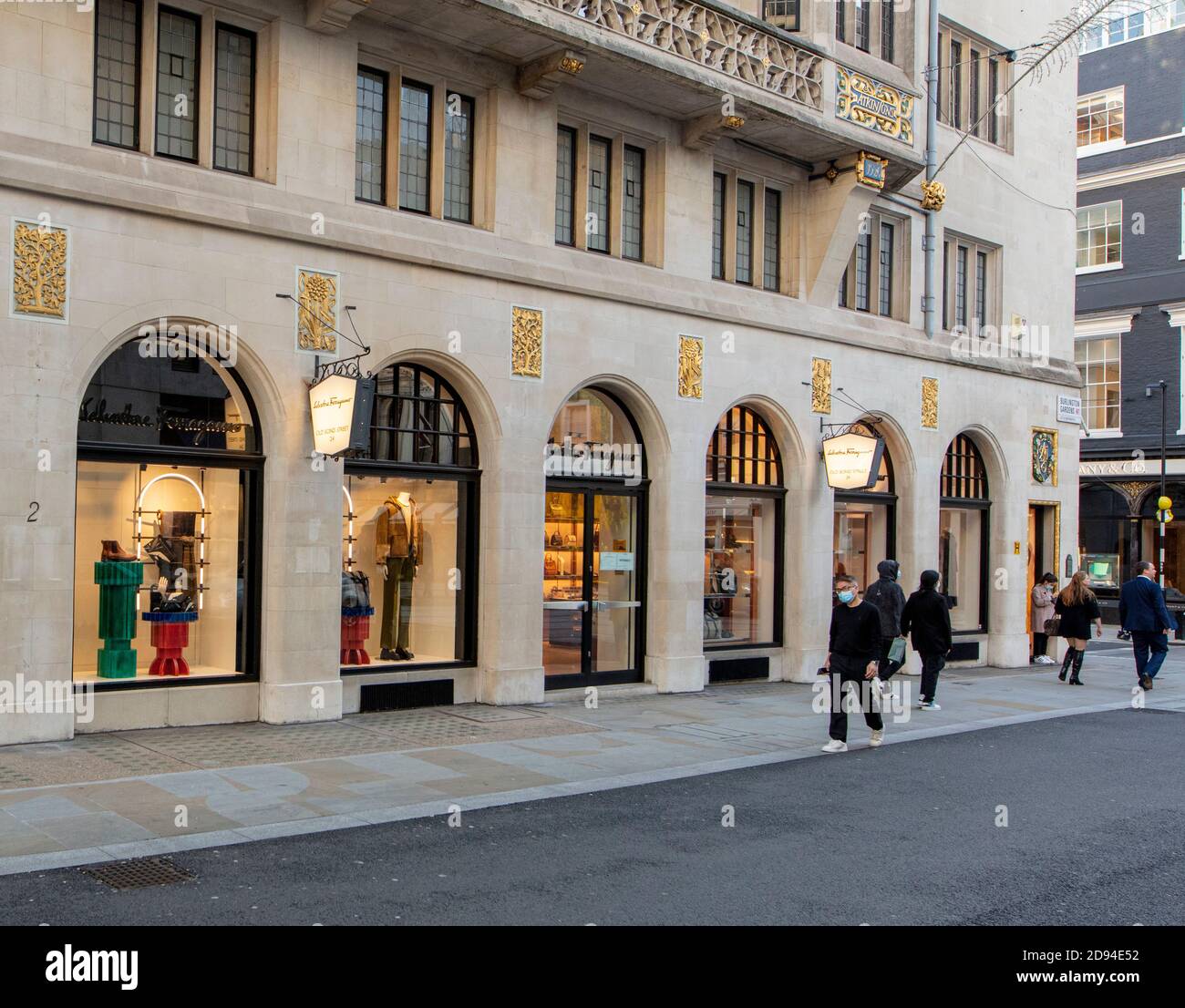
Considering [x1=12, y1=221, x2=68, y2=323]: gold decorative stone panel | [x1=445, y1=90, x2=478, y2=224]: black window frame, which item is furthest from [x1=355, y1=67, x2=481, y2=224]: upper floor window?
[x1=12, y1=221, x2=68, y2=323]: gold decorative stone panel

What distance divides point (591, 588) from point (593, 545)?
0.57 metres

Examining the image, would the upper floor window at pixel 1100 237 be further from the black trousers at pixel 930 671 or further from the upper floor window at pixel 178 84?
the upper floor window at pixel 178 84

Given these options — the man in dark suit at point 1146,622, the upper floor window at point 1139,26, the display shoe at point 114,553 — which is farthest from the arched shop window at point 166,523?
the upper floor window at point 1139,26

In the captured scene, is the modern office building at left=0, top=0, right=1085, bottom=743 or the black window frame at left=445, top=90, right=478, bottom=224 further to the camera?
the black window frame at left=445, top=90, right=478, bottom=224

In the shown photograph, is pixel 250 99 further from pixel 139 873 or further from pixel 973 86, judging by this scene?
pixel 973 86

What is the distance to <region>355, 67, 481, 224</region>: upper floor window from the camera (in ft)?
45.8

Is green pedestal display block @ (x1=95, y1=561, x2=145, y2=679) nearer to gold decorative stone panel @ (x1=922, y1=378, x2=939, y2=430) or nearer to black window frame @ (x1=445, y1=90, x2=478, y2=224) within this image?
black window frame @ (x1=445, y1=90, x2=478, y2=224)

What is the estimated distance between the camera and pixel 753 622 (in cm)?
1869

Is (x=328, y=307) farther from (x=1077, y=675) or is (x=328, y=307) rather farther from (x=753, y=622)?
(x=1077, y=675)

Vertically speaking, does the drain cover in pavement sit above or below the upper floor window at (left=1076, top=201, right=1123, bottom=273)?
below

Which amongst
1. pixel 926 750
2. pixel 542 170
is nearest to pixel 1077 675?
pixel 926 750

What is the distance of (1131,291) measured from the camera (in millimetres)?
39062

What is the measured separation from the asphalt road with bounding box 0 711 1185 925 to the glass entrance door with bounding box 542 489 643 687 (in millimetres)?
5104

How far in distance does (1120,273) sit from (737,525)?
2706cm
